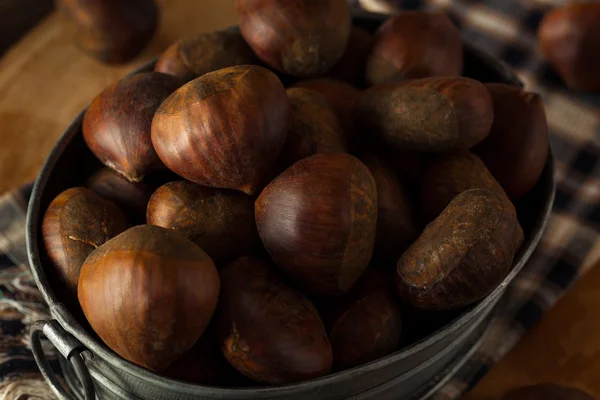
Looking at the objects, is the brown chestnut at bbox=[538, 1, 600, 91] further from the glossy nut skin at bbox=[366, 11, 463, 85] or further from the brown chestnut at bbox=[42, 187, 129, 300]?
the brown chestnut at bbox=[42, 187, 129, 300]

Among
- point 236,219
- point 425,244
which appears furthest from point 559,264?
point 236,219

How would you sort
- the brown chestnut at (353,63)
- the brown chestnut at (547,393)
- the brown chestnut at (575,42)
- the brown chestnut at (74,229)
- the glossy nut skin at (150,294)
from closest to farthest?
the glossy nut skin at (150,294) < the brown chestnut at (74,229) < the brown chestnut at (547,393) < the brown chestnut at (353,63) < the brown chestnut at (575,42)

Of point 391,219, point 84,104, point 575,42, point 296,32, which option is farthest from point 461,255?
point 84,104

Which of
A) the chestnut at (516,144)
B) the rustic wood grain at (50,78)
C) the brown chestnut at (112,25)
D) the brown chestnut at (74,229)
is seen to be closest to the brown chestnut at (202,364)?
the brown chestnut at (74,229)

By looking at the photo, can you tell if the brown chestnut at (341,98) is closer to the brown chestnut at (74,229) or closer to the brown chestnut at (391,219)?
the brown chestnut at (391,219)

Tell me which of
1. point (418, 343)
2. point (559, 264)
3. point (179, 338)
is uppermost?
point (179, 338)

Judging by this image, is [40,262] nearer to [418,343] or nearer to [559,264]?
[418,343]

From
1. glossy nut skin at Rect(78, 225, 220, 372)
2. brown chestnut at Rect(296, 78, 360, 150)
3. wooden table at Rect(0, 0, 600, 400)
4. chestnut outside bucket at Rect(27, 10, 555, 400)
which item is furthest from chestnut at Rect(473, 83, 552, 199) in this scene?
glossy nut skin at Rect(78, 225, 220, 372)
